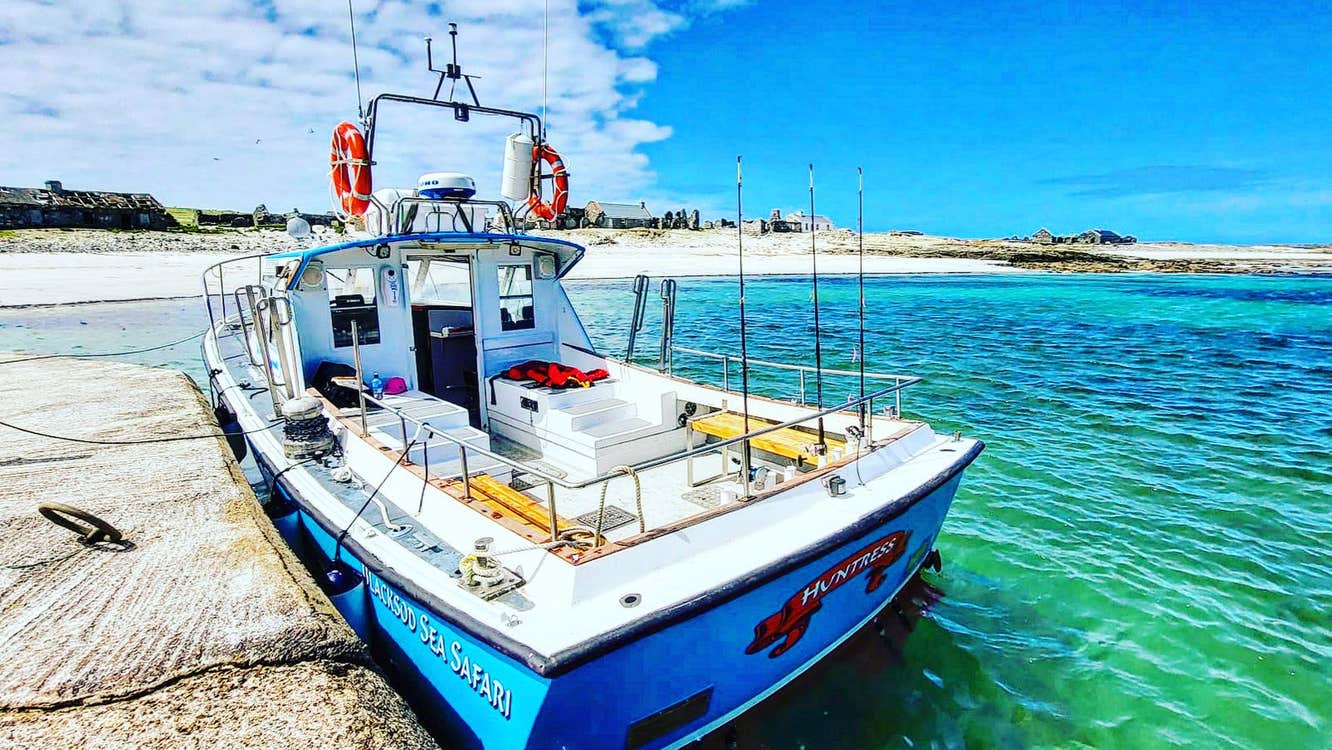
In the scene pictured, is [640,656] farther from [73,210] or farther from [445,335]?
[73,210]

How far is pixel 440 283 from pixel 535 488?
152 inches

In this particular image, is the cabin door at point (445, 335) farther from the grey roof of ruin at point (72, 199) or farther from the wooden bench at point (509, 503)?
the grey roof of ruin at point (72, 199)

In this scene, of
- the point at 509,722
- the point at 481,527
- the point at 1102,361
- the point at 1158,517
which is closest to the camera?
the point at 509,722

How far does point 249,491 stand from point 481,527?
10.3 feet

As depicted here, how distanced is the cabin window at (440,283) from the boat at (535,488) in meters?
0.03

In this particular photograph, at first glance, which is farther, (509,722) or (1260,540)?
(1260,540)

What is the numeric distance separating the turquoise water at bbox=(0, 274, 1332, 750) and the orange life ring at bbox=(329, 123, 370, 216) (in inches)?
264

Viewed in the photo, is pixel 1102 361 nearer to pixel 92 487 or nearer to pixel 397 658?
pixel 397 658

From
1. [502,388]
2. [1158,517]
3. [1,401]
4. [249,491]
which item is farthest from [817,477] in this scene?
[1,401]

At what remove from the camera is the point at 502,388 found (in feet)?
25.8

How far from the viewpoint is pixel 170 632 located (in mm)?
3703

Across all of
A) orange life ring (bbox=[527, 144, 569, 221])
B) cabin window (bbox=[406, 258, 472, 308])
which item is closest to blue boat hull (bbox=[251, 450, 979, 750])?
cabin window (bbox=[406, 258, 472, 308])

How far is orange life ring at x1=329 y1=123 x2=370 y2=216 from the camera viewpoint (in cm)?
723

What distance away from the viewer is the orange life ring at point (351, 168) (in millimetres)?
7230
